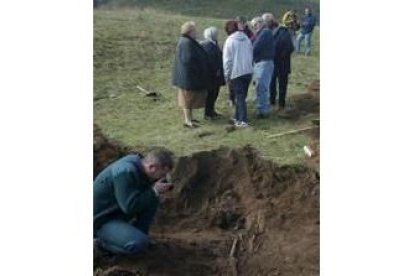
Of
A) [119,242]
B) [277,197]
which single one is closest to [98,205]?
[119,242]

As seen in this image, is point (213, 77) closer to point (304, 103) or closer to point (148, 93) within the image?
point (148, 93)

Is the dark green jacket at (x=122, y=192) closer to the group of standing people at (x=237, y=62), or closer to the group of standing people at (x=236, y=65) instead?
the group of standing people at (x=236, y=65)

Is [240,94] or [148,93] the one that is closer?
[240,94]

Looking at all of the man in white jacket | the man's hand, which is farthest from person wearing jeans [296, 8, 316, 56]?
the man's hand

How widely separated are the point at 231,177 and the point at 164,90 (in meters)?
0.99

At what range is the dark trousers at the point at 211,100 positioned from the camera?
22.3 feet

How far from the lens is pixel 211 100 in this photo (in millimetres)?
6809

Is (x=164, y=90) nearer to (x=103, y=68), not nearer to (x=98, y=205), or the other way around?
(x=103, y=68)

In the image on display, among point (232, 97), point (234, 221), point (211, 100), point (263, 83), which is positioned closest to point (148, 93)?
point (211, 100)

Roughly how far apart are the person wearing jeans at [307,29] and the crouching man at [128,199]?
154 cm

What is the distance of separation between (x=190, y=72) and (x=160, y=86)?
0.31 meters

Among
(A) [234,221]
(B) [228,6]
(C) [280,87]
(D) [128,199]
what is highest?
(B) [228,6]

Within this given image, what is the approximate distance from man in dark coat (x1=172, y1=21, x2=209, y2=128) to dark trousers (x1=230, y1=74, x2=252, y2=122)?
0.25 metres

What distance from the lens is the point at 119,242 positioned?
6.30 metres
